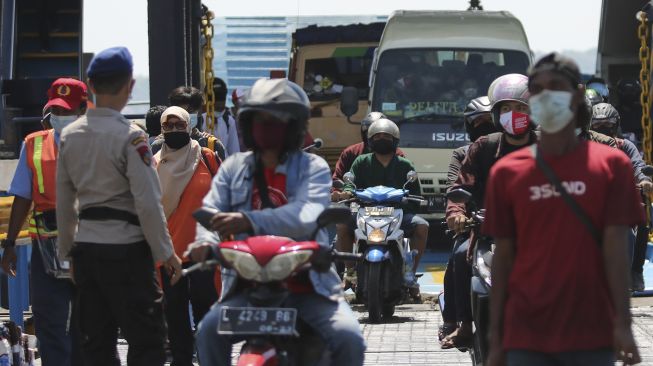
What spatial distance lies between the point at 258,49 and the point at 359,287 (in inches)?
1050

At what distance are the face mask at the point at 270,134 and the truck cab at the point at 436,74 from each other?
1323 centimetres

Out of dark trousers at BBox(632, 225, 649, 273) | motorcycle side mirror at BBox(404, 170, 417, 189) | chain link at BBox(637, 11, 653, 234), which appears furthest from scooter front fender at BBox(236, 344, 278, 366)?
A: chain link at BBox(637, 11, 653, 234)

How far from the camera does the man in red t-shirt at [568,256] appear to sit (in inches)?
223

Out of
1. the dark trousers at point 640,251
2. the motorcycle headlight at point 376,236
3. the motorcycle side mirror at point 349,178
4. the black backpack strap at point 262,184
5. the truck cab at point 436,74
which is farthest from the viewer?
the truck cab at point 436,74

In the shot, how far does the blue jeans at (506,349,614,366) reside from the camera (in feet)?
18.7

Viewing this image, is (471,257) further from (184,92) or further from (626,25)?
(626,25)

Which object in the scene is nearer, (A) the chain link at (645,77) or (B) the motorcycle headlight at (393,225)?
(B) the motorcycle headlight at (393,225)

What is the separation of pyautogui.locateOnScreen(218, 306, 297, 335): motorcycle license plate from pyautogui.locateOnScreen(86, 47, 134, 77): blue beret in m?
1.63

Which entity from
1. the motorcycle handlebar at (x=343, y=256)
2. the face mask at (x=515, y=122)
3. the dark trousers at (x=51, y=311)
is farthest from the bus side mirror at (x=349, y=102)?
the motorcycle handlebar at (x=343, y=256)

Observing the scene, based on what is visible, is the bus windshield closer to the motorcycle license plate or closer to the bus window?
the bus window

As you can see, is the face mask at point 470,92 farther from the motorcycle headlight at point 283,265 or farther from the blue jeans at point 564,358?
the blue jeans at point 564,358

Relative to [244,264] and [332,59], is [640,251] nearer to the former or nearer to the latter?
[244,264]

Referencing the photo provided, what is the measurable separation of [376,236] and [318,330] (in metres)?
6.60

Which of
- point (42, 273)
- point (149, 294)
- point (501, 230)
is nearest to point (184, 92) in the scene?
point (42, 273)
